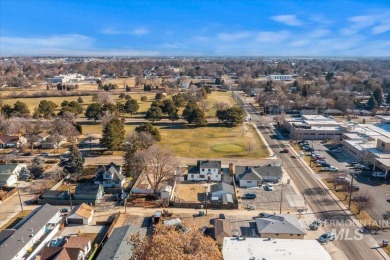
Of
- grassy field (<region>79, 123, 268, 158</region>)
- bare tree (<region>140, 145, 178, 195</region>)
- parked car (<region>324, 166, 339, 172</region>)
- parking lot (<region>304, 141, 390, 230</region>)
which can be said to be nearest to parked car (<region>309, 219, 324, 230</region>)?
parking lot (<region>304, 141, 390, 230</region>)

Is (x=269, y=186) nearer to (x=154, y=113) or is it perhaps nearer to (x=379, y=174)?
(x=379, y=174)

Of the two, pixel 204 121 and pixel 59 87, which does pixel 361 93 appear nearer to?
pixel 204 121

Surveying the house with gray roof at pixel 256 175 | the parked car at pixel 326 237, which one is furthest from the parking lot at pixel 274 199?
the parked car at pixel 326 237

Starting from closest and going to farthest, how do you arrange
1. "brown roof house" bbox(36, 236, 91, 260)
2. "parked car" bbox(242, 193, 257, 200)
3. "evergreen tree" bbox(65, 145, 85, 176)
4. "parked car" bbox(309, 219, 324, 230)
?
"brown roof house" bbox(36, 236, 91, 260), "parked car" bbox(309, 219, 324, 230), "parked car" bbox(242, 193, 257, 200), "evergreen tree" bbox(65, 145, 85, 176)

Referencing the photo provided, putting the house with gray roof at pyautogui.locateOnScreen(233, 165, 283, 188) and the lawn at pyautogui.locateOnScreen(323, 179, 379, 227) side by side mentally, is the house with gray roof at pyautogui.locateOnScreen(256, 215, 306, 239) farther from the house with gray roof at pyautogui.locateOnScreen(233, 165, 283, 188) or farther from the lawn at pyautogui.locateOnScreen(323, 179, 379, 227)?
the house with gray roof at pyautogui.locateOnScreen(233, 165, 283, 188)

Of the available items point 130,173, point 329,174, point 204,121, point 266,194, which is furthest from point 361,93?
point 130,173

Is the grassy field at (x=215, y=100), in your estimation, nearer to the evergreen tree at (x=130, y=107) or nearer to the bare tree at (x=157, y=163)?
the evergreen tree at (x=130, y=107)
